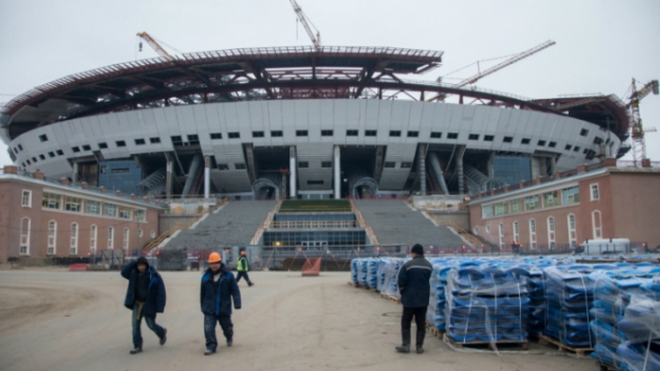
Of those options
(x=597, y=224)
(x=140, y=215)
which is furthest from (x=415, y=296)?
(x=140, y=215)

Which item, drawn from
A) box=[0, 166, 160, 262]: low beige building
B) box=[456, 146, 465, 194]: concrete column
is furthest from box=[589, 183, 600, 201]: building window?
box=[0, 166, 160, 262]: low beige building

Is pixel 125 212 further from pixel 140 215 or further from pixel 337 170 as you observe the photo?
pixel 337 170

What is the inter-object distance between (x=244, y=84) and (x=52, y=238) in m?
35.2

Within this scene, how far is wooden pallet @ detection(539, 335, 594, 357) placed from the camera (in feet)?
25.5

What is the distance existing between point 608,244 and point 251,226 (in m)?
34.1

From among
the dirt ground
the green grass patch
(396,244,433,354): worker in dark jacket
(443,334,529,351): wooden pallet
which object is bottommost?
the dirt ground

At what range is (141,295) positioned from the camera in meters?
8.59

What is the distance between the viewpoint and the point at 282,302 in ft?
51.1

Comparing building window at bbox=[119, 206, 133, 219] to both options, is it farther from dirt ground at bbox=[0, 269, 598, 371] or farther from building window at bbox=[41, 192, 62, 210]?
dirt ground at bbox=[0, 269, 598, 371]

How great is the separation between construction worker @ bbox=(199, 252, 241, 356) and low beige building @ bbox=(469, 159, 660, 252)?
90.2ft

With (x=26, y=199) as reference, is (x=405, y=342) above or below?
below

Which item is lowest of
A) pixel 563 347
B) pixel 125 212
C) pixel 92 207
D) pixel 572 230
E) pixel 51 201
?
pixel 563 347

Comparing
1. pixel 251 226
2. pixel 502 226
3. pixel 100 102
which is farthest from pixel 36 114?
pixel 502 226

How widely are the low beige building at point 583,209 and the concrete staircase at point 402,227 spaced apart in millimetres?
6067
